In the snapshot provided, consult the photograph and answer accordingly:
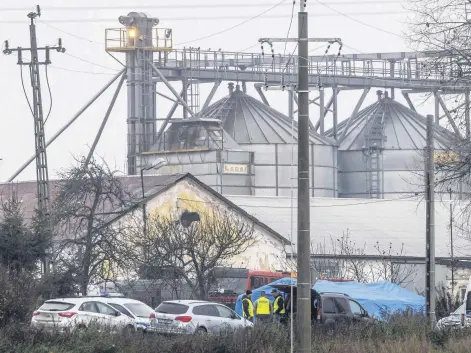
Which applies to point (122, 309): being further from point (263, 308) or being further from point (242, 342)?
point (242, 342)

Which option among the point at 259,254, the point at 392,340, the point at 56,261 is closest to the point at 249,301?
the point at 56,261

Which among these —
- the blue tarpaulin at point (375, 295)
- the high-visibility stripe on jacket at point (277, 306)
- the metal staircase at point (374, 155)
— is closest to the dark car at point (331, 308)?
the high-visibility stripe on jacket at point (277, 306)

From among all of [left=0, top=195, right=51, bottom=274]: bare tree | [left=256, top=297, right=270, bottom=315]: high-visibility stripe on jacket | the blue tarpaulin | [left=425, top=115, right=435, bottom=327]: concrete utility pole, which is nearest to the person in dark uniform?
[left=256, top=297, right=270, bottom=315]: high-visibility stripe on jacket

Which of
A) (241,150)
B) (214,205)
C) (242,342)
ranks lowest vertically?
(242,342)

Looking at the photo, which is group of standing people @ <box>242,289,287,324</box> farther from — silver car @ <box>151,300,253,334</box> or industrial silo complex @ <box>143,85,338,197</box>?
industrial silo complex @ <box>143,85,338,197</box>

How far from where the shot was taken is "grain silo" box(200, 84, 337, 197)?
78500 millimetres

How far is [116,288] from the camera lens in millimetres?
48656

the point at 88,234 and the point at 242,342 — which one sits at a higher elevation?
the point at 88,234

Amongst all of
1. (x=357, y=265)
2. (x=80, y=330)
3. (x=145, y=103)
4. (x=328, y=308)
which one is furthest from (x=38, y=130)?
(x=145, y=103)

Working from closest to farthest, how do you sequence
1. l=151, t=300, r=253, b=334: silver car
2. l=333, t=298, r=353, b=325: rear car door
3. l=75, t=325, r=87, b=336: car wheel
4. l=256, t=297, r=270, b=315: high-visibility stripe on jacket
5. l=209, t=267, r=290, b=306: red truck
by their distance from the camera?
l=75, t=325, r=87, b=336: car wheel < l=151, t=300, r=253, b=334: silver car < l=256, t=297, r=270, b=315: high-visibility stripe on jacket < l=333, t=298, r=353, b=325: rear car door < l=209, t=267, r=290, b=306: red truck

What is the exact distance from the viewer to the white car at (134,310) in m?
33.8

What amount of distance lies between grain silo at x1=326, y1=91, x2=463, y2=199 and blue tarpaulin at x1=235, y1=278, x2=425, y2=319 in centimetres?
3644

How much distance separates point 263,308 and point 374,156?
4833 cm

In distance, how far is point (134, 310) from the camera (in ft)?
116
